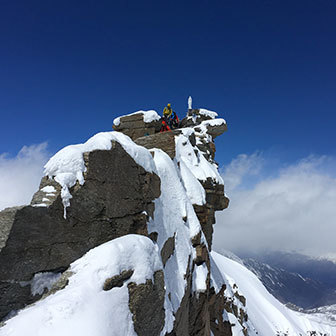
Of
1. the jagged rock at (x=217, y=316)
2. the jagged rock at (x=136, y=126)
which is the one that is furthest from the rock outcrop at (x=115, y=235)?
the jagged rock at (x=136, y=126)

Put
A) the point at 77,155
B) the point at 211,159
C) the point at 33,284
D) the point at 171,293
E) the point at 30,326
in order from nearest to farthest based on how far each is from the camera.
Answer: the point at 30,326, the point at 33,284, the point at 77,155, the point at 171,293, the point at 211,159

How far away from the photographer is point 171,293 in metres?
8.27

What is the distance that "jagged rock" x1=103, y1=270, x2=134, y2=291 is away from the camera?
4867 mm

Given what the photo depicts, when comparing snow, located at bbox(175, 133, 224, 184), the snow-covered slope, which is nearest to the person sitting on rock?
snow, located at bbox(175, 133, 224, 184)

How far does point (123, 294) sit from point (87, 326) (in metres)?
1.12

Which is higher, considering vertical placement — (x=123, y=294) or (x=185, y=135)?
(x=185, y=135)

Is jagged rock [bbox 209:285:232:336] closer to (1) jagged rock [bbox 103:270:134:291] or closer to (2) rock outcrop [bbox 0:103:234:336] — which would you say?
(2) rock outcrop [bbox 0:103:234:336]

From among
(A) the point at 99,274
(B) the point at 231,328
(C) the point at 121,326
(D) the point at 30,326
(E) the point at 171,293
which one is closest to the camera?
(D) the point at 30,326

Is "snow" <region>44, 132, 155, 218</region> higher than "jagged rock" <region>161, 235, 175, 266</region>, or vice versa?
"snow" <region>44, 132, 155, 218</region>

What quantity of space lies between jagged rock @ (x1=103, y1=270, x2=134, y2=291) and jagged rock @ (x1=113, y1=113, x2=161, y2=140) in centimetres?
2015

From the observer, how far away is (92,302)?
440 cm

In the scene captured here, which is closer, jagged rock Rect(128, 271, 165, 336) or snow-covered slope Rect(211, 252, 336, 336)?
jagged rock Rect(128, 271, 165, 336)

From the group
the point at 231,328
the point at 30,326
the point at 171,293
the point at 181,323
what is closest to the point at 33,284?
the point at 30,326

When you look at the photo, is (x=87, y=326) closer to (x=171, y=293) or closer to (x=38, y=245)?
(x=38, y=245)
